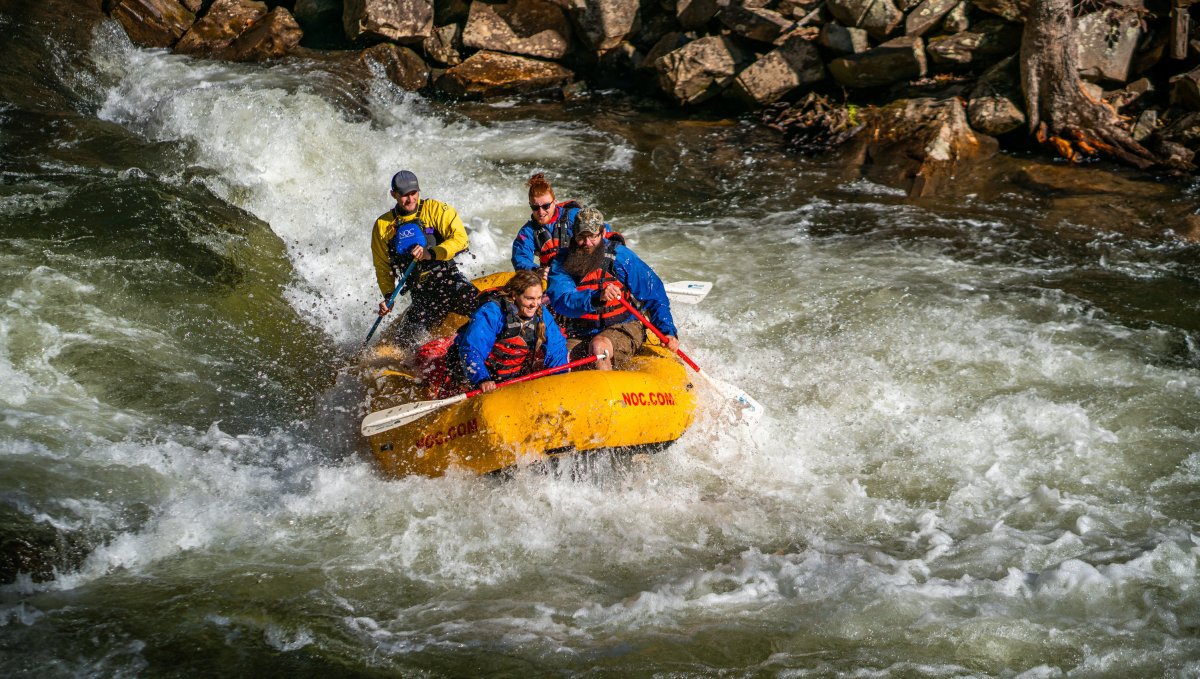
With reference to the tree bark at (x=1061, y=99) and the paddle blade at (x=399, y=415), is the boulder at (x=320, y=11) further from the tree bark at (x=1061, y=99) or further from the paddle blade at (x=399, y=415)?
the paddle blade at (x=399, y=415)

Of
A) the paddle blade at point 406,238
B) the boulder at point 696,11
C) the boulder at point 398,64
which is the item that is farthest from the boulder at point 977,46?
the paddle blade at point 406,238

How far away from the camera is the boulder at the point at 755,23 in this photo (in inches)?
473

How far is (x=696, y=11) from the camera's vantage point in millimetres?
12844

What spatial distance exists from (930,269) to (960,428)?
2.57 m

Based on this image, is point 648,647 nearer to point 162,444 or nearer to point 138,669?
point 138,669

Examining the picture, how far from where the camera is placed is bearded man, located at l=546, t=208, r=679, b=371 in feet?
20.3

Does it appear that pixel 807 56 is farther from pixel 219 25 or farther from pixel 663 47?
pixel 219 25

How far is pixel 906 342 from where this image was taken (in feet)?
24.8

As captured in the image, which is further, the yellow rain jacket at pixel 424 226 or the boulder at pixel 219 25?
the boulder at pixel 219 25

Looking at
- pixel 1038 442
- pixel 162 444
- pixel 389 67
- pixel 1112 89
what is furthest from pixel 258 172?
pixel 1112 89

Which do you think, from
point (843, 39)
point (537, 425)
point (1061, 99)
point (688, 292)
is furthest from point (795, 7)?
point (537, 425)

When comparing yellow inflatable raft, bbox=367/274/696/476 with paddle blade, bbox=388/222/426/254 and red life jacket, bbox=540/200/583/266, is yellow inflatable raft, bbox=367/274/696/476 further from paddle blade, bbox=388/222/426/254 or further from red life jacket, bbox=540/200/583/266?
paddle blade, bbox=388/222/426/254

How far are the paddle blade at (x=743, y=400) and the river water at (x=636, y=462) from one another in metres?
0.15

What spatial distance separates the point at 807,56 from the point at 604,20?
3114mm
